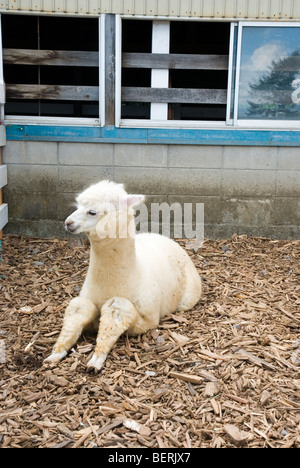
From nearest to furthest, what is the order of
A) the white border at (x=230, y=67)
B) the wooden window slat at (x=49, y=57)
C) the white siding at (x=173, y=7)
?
1. the white siding at (x=173, y=7)
2. the white border at (x=230, y=67)
3. the wooden window slat at (x=49, y=57)

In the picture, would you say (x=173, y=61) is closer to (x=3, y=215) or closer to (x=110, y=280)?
(x=3, y=215)

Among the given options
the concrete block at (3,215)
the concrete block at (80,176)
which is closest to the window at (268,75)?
the concrete block at (80,176)

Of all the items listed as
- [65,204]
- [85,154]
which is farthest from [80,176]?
[65,204]

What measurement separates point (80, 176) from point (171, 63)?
210 cm

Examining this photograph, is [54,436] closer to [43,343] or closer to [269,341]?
[43,343]

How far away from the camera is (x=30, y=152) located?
7.06m

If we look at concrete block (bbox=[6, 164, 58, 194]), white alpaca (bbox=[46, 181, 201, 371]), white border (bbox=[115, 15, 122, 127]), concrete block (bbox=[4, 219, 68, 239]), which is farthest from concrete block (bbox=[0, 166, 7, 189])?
white alpaca (bbox=[46, 181, 201, 371])

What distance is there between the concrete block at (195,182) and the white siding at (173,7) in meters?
2.16

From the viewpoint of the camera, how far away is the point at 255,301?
17.0 feet

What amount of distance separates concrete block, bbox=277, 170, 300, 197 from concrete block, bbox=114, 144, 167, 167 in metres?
1.75

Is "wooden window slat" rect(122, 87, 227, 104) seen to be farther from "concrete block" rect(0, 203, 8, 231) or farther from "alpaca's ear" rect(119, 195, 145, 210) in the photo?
"alpaca's ear" rect(119, 195, 145, 210)

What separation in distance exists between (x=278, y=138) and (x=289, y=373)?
4.18m

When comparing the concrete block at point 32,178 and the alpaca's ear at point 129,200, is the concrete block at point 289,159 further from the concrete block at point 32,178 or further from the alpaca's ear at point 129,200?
the alpaca's ear at point 129,200

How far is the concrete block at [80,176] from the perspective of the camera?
23.3 feet
